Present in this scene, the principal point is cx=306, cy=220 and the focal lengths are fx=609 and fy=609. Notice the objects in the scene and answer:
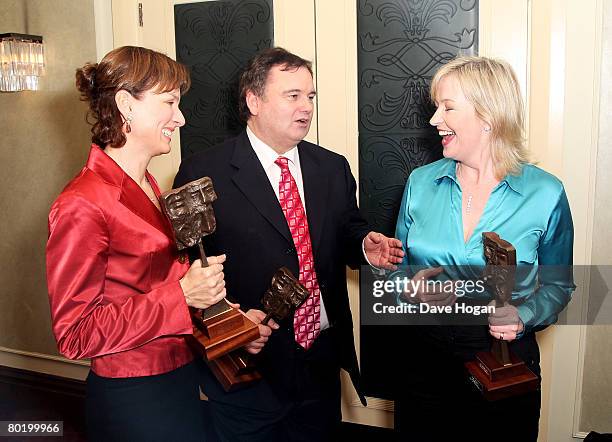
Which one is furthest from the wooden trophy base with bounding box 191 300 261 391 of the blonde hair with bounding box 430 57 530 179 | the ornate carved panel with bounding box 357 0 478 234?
the ornate carved panel with bounding box 357 0 478 234

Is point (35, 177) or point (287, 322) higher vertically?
point (35, 177)

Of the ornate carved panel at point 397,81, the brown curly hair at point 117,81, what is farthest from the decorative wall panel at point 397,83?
the brown curly hair at point 117,81

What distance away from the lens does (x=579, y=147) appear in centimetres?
260

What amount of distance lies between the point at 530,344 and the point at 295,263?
0.83m

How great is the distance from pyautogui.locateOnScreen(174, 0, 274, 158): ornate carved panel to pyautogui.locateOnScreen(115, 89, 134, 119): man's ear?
4.77 ft

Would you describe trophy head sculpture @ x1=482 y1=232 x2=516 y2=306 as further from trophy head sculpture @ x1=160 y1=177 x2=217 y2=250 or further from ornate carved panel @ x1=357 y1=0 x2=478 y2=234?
ornate carved panel @ x1=357 y1=0 x2=478 y2=234

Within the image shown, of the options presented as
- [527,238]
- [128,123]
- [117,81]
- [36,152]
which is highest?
[117,81]

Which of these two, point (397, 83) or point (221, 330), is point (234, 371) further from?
point (397, 83)

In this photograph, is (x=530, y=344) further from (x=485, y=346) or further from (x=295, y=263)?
(x=295, y=263)

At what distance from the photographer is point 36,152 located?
3.69m

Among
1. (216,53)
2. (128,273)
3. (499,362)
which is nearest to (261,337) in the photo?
(128,273)

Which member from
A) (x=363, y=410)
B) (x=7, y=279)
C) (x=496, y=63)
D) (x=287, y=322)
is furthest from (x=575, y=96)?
(x=7, y=279)

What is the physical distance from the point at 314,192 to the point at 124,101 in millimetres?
820

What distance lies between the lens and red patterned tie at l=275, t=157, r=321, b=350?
2.21 meters
